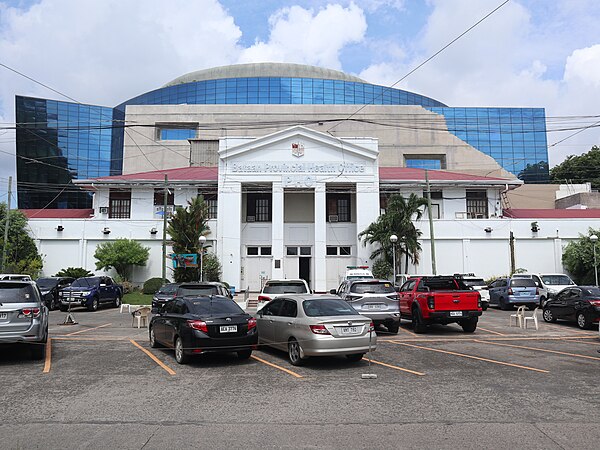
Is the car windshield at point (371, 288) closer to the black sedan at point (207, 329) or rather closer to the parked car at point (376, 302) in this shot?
the parked car at point (376, 302)

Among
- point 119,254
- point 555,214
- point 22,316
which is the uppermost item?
point 555,214

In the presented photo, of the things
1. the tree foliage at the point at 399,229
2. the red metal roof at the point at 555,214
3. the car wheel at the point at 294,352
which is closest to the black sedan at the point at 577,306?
the car wheel at the point at 294,352

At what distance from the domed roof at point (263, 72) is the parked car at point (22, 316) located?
76.8 m

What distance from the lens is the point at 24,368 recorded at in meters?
10.8

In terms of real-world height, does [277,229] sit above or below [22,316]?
above

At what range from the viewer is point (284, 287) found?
56.7ft

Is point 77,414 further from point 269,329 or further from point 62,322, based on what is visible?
point 62,322

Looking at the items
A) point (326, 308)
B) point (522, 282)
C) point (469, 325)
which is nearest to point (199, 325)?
point (326, 308)

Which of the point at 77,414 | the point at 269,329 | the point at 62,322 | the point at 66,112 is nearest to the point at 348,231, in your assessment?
the point at 62,322

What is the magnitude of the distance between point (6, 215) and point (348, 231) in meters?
23.8

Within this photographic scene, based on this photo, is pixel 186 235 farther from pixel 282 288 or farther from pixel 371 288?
pixel 371 288

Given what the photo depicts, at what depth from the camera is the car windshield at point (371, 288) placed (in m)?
16.5

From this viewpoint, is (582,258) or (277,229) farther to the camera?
(277,229)

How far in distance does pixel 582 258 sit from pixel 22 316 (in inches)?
1348
